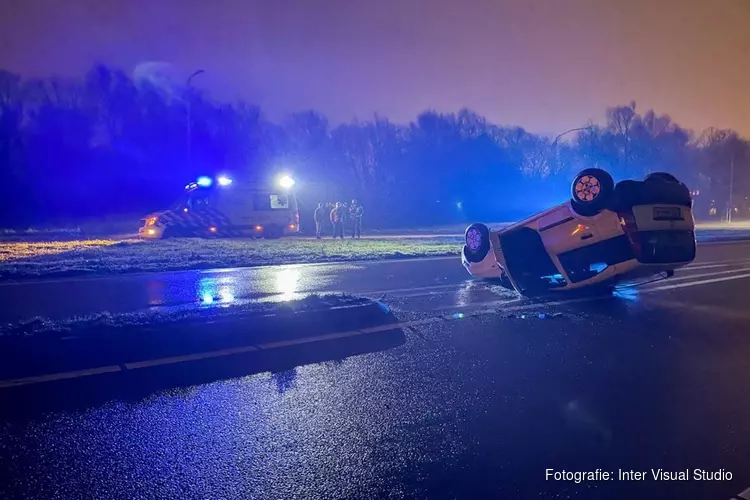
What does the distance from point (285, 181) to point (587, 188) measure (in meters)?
19.1

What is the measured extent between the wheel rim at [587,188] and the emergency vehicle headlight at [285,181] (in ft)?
62.2

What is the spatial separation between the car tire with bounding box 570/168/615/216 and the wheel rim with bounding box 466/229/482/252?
2.31 metres

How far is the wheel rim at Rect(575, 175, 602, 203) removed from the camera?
7.59m

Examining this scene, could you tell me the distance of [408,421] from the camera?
395 centimetres

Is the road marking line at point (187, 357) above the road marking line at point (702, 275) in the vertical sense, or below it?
above

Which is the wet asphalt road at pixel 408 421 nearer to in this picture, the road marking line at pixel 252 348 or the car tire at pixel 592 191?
the road marking line at pixel 252 348

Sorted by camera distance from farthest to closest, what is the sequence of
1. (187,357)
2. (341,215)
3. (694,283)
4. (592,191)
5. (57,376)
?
1. (341,215)
2. (694,283)
3. (592,191)
4. (187,357)
5. (57,376)

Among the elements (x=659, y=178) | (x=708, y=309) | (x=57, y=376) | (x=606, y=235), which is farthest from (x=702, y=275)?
(x=57, y=376)

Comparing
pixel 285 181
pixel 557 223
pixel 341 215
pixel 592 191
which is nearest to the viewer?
pixel 592 191

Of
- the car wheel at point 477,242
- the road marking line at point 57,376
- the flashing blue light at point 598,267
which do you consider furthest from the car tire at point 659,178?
the road marking line at point 57,376

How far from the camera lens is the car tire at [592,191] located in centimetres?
754

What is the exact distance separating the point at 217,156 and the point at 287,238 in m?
22.7

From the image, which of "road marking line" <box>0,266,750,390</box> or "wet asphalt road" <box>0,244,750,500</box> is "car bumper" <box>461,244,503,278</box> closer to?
"road marking line" <box>0,266,750,390</box>

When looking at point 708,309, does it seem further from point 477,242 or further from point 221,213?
point 221,213
